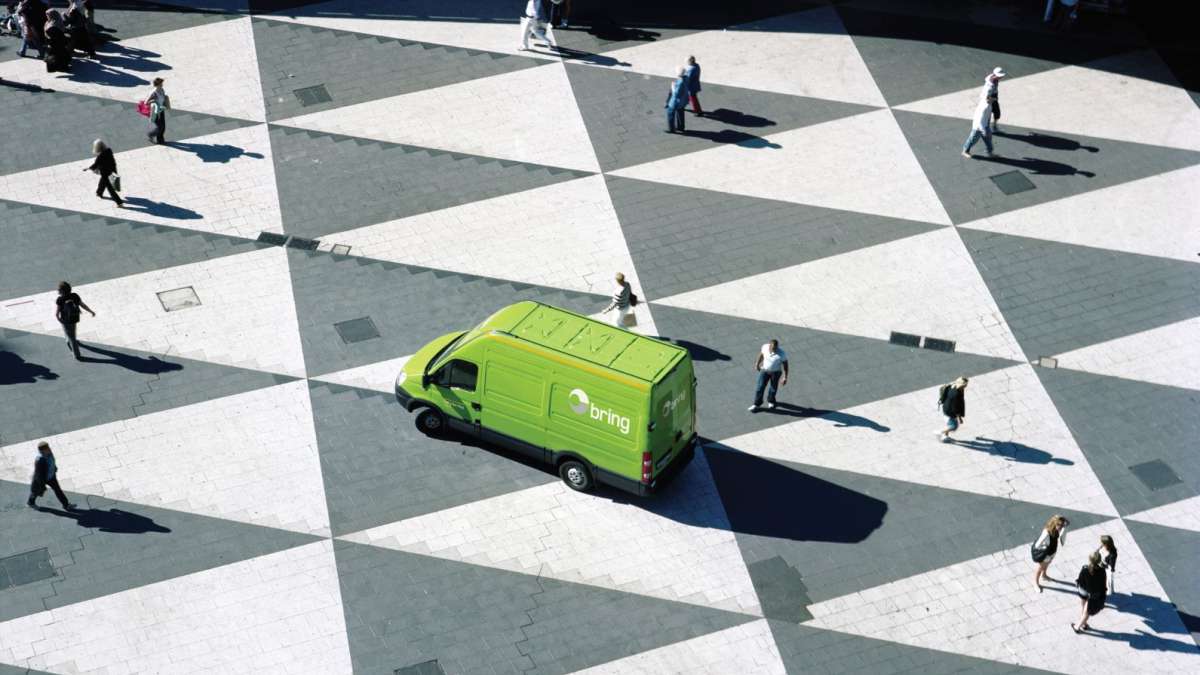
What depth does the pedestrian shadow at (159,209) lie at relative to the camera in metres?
28.2

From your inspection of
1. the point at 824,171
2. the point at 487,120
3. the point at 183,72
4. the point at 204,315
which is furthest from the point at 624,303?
the point at 183,72

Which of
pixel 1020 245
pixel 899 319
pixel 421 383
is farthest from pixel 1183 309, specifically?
pixel 421 383

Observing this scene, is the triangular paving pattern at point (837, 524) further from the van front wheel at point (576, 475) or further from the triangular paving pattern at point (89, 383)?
the triangular paving pattern at point (89, 383)

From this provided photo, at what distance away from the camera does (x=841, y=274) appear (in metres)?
27.0

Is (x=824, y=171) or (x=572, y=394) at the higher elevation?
(x=572, y=394)

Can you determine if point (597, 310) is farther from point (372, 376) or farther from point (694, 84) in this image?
point (694, 84)

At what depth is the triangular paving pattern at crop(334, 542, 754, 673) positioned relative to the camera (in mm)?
20953

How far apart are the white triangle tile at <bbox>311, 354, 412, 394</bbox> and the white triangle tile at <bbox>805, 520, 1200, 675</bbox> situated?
772 cm

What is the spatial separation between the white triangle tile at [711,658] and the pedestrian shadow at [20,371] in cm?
1035

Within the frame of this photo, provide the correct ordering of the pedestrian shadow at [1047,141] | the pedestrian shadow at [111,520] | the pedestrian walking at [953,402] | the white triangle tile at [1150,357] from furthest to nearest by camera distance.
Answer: the pedestrian shadow at [1047,141]
the white triangle tile at [1150,357]
the pedestrian walking at [953,402]
the pedestrian shadow at [111,520]

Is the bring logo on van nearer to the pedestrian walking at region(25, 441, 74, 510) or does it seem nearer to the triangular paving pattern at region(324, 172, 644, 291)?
the triangular paving pattern at region(324, 172, 644, 291)

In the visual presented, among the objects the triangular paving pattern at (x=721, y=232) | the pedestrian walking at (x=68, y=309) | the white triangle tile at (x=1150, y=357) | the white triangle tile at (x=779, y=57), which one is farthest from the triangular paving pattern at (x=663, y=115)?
the pedestrian walking at (x=68, y=309)

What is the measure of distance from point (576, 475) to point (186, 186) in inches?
419

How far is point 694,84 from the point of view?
1187 inches
